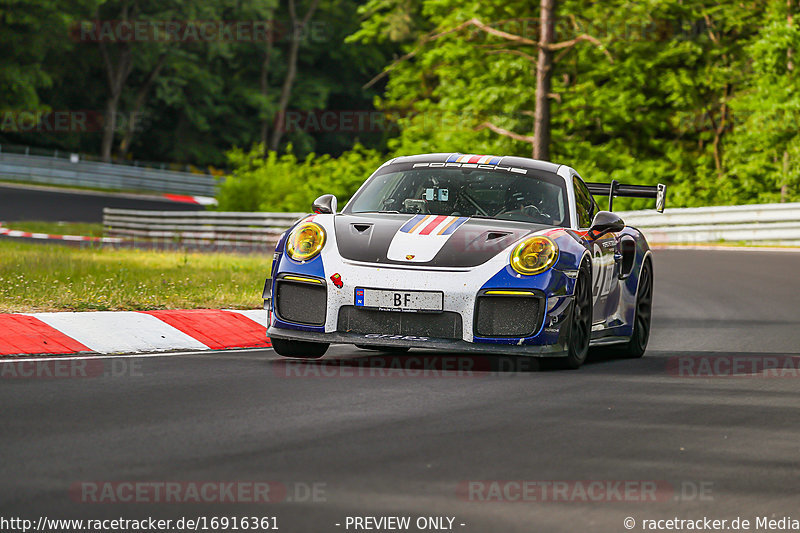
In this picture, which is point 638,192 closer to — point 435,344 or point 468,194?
point 468,194

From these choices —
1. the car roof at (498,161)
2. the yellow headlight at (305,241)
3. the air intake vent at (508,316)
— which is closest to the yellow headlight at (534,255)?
the air intake vent at (508,316)

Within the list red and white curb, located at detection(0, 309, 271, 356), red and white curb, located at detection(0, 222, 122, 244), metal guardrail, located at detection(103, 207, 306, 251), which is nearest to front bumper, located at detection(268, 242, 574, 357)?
red and white curb, located at detection(0, 309, 271, 356)

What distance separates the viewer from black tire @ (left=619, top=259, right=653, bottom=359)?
34.1ft

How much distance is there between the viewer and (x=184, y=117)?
7050 cm

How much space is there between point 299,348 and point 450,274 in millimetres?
1339

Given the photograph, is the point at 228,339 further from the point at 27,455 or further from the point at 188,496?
the point at 188,496

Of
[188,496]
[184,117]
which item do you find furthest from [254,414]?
[184,117]

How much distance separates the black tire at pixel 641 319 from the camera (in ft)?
34.1

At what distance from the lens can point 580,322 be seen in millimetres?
9031

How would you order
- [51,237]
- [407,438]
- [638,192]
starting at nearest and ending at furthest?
[407,438] < [638,192] < [51,237]

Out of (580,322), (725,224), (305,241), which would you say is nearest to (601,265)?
(580,322)

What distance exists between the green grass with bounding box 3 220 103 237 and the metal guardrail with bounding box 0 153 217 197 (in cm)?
1782

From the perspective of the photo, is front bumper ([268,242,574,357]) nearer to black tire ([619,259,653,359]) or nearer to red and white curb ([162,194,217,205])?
black tire ([619,259,653,359])

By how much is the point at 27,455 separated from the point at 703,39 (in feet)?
112
